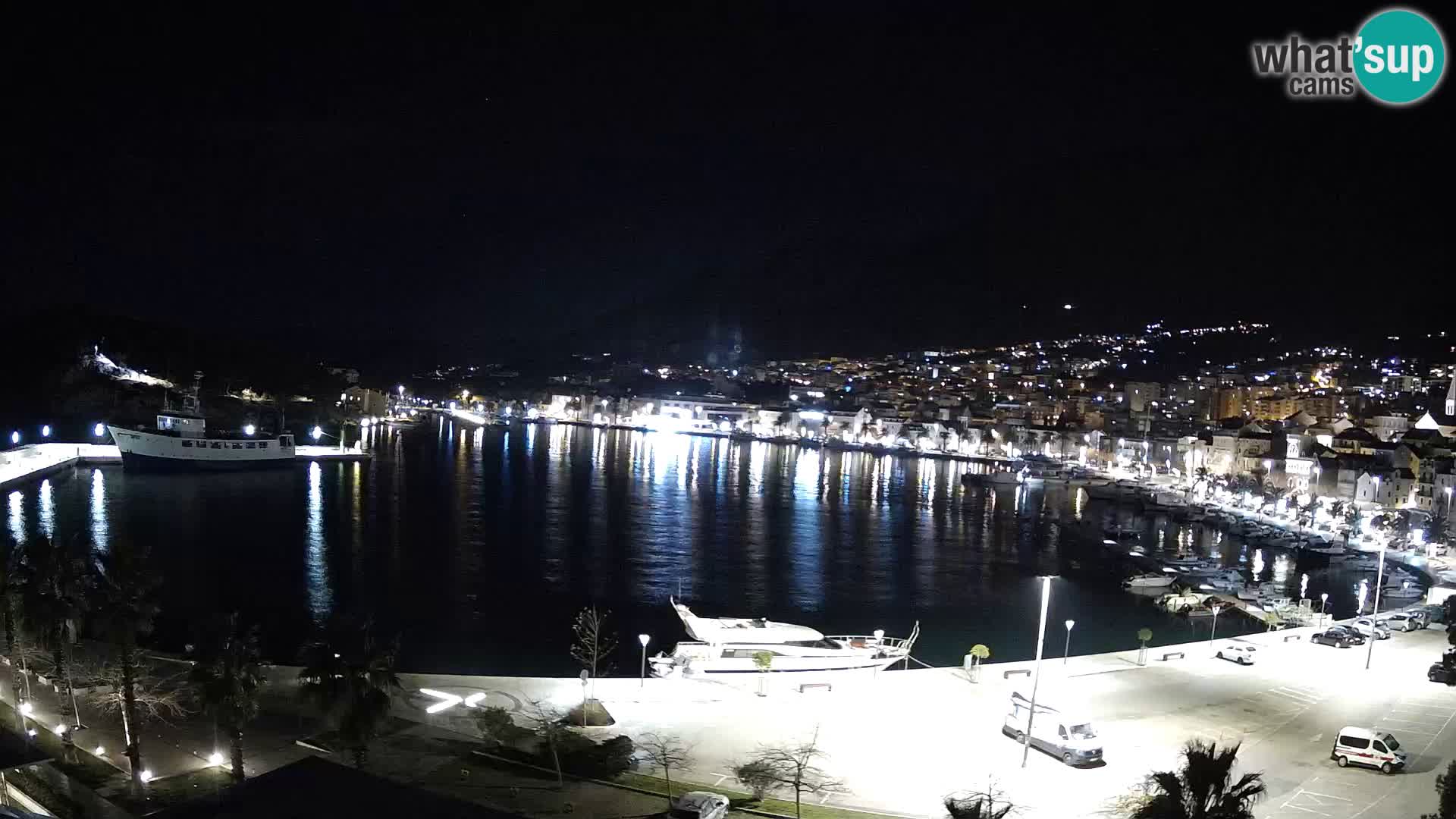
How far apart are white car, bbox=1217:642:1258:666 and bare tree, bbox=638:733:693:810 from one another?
8.91 m

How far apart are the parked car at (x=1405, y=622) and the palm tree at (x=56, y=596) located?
2065cm

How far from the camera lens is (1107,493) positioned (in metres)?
50.8

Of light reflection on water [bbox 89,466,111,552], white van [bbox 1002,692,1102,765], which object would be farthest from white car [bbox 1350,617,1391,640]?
light reflection on water [bbox 89,466,111,552]

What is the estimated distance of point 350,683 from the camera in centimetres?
785

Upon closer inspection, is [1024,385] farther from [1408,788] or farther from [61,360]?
[1408,788]

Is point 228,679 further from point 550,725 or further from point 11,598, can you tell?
point 11,598

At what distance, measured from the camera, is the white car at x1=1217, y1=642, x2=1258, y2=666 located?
14047mm

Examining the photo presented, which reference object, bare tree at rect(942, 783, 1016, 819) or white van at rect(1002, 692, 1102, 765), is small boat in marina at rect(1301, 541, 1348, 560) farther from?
bare tree at rect(942, 783, 1016, 819)

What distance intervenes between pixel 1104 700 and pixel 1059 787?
324cm

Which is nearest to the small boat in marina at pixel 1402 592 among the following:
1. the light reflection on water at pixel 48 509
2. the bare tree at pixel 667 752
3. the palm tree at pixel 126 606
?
the bare tree at pixel 667 752

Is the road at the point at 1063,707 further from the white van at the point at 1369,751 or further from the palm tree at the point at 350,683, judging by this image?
the palm tree at the point at 350,683

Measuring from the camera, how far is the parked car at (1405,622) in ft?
58.8

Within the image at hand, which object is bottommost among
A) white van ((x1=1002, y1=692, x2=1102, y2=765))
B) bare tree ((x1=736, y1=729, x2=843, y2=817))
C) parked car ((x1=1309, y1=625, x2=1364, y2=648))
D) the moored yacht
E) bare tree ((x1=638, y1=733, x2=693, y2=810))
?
the moored yacht

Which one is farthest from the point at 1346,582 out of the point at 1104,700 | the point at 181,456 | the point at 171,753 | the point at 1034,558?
the point at 181,456
